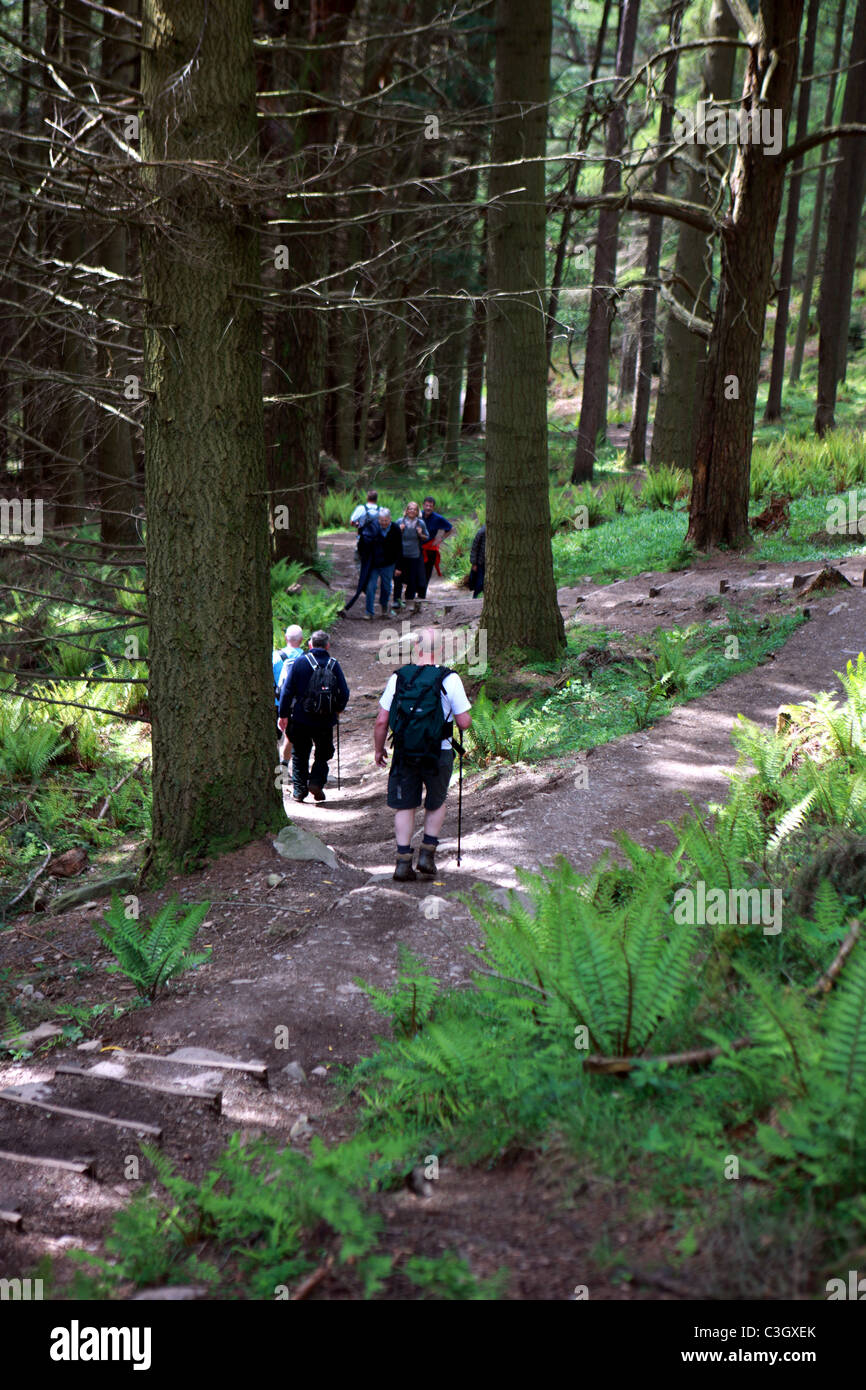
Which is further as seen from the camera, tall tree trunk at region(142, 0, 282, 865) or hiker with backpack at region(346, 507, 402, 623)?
hiker with backpack at region(346, 507, 402, 623)

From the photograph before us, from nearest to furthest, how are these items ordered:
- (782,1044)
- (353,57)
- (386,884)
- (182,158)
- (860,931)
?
1. (782,1044)
2. (860,931)
3. (182,158)
4. (386,884)
5. (353,57)

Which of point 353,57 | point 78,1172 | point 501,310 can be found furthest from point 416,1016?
point 353,57

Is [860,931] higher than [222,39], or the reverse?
[222,39]

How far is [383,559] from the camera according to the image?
16.7 meters

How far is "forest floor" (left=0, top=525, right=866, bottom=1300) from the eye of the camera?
2951mm

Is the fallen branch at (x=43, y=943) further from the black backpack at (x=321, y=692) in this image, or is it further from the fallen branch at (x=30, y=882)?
the black backpack at (x=321, y=692)

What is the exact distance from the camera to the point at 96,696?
12633 millimetres

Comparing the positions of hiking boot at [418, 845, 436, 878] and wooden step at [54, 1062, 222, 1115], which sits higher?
hiking boot at [418, 845, 436, 878]

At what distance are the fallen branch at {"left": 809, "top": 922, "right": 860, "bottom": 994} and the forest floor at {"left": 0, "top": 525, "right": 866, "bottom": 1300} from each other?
3.60ft

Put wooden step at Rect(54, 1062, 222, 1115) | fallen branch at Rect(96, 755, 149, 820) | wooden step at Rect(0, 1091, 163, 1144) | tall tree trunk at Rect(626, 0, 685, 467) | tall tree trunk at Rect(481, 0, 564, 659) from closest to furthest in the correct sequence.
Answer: wooden step at Rect(0, 1091, 163, 1144) → wooden step at Rect(54, 1062, 222, 1115) → tall tree trunk at Rect(481, 0, 564, 659) → fallen branch at Rect(96, 755, 149, 820) → tall tree trunk at Rect(626, 0, 685, 467)

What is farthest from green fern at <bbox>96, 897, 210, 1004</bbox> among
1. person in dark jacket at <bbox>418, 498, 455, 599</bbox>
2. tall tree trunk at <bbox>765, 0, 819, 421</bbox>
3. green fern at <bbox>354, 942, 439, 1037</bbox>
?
tall tree trunk at <bbox>765, 0, 819, 421</bbox>

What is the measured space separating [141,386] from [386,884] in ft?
12.2

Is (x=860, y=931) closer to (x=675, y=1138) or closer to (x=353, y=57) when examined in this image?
(x=675, y=1138)

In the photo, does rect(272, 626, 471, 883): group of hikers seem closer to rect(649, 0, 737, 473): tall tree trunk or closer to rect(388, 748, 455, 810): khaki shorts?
rect(388, 748, 455, 810): khaki shorts
